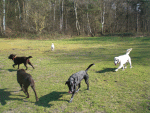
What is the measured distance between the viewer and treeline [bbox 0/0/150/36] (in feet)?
113

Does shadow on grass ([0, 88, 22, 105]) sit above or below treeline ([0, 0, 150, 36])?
below

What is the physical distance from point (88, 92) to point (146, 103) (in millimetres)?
2030

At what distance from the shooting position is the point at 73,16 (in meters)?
43.8

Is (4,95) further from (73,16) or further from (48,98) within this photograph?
(73,16)

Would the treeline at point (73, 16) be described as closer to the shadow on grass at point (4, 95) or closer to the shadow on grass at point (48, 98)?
the shadow on grass at point (4, 95)

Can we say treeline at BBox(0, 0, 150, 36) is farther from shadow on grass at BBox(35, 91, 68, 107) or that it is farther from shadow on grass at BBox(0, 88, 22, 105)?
shadow on grass at BBox(35, 91, 68, 107)

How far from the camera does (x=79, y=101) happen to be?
4586mm

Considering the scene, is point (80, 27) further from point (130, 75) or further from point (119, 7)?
point (130, 75)

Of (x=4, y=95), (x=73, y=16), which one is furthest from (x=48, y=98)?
(x=73, y=16)

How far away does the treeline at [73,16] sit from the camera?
34.5 meters

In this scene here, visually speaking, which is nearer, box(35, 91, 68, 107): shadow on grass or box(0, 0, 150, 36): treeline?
box(35, 91, 68, 107): shadow on grass

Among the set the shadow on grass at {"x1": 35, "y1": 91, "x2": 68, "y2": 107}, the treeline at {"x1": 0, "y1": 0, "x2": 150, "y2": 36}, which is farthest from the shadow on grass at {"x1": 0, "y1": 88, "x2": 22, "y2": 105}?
the treeline at {"x1": 0, "y1": 0, "x2": 150, "y2": 36}

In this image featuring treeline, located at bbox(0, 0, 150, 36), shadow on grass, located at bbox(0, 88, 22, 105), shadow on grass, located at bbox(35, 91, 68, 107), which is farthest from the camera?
treeline, located at bbox(0, 0, 150, 36)

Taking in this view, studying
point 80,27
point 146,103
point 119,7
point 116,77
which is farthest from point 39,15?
point 146,103
